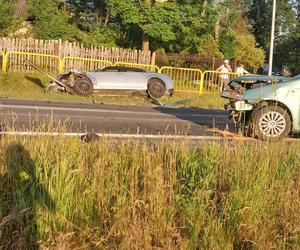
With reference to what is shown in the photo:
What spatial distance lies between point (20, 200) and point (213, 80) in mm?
20853

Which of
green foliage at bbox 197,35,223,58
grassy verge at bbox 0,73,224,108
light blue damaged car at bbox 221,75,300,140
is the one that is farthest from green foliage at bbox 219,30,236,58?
light blue damaged car at bbox 221,75,300,140

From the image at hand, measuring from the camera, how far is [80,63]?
25562mm

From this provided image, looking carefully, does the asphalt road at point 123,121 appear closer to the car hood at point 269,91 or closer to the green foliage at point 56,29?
the car hood at point 269,91

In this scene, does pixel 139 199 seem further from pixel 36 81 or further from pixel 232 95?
pixel 36 81

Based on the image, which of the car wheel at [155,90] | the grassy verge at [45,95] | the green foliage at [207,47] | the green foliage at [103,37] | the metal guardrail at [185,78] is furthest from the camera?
the green foliage at [207,47]

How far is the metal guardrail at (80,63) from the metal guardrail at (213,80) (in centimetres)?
479

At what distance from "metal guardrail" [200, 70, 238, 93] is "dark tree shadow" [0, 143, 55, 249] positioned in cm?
1970

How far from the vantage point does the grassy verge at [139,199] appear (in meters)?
4.41

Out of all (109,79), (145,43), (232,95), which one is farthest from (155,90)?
(145,43)

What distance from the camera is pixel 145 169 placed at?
5121 millimetres

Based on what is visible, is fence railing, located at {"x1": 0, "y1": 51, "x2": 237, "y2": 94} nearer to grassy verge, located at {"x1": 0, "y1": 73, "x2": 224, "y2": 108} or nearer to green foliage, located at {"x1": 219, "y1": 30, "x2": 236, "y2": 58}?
grassy verge, located at {"x1": 0, "y1": 73, "x2": 224, "y2": 108}

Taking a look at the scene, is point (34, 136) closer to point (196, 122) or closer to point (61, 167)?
point (61, 167)

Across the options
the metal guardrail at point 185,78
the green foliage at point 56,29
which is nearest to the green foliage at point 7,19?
the green foliage at point 56,29

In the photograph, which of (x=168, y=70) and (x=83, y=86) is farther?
(x=168, y=70)
